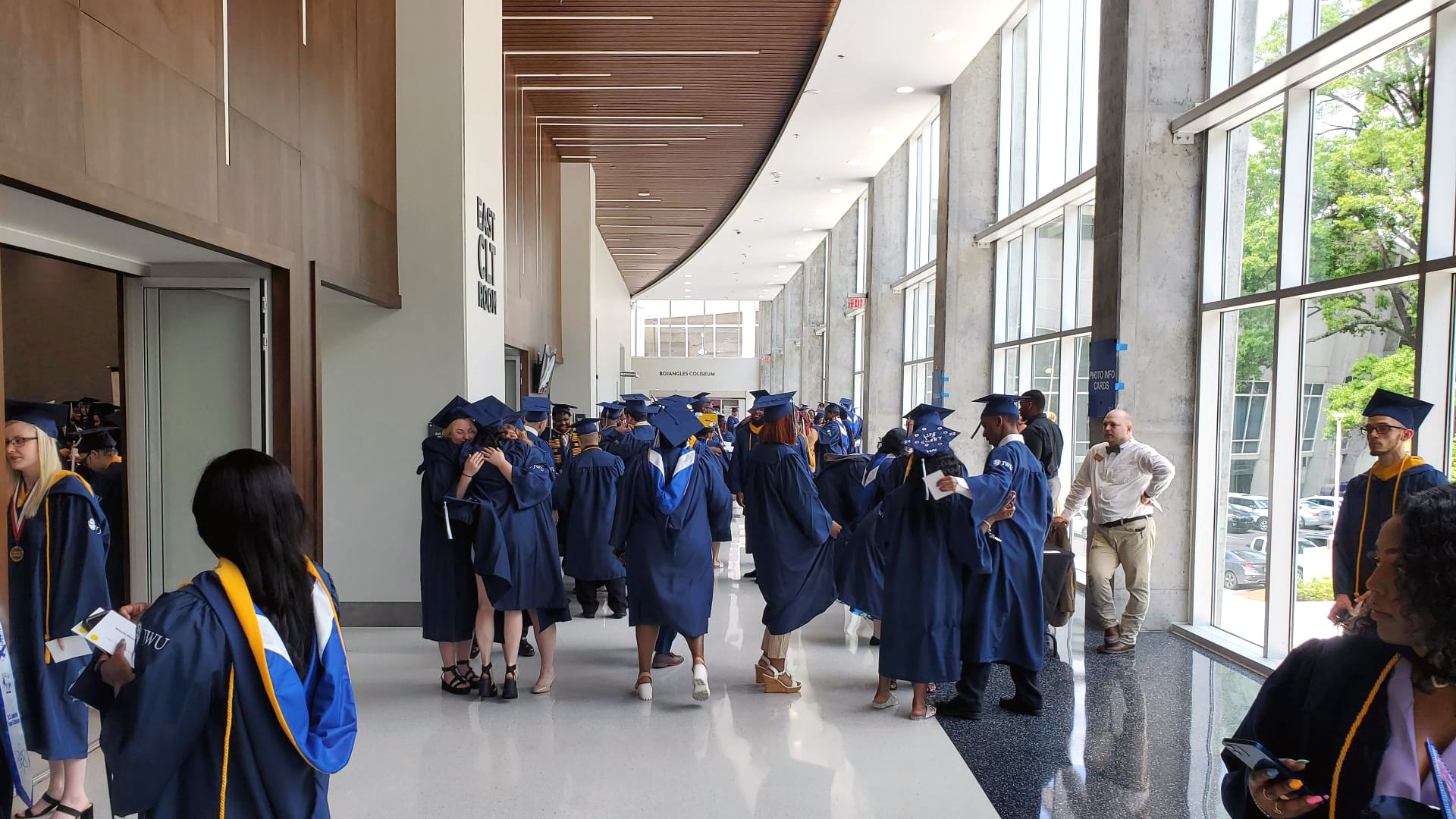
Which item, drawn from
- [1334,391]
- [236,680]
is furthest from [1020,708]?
[236,680]

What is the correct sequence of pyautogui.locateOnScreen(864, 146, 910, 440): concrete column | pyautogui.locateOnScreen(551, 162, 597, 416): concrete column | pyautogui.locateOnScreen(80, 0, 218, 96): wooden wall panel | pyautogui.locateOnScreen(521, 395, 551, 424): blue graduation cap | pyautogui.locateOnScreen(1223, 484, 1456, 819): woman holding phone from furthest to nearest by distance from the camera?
pyautogui.locateOnScreen(864, 146, 910, 440): concrete column → pyautogui.locateOnScreen(551, 162, 597, 416): concrete column → pyautogui.locateOnScreen(521, 395, 551, 424): blue graduation cap → pyautogui.locateOnScreen(80, 0, 218, 96): wooden wall panel → pyautogui.locateOnScreen(1223, 484, 1456, 819): woman holding phone

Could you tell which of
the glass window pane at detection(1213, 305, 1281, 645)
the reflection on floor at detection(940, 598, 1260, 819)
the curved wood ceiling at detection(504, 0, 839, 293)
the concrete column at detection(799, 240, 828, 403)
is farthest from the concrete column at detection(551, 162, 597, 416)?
the reflection on floor at detection(940, 598, 1260, 819)

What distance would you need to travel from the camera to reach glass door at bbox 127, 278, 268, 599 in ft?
15.9

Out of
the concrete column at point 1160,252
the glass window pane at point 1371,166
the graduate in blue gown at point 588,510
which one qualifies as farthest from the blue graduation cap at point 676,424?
the glass window pane at point 1371,166

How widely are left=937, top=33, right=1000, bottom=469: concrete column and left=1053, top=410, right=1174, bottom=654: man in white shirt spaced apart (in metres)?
4.79

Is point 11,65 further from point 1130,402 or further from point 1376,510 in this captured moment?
point 1130,402

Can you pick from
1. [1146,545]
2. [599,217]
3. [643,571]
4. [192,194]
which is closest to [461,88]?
[192,194]

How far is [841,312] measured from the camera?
2094 centimetres

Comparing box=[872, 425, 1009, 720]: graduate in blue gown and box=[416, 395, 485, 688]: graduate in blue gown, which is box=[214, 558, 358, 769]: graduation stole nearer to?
box=[416, 395, 485, 688]: graduate in blue gown

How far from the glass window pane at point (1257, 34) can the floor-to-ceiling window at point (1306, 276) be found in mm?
13

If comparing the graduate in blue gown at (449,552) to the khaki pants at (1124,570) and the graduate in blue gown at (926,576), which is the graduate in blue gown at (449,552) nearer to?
the graduate in blue gown at (926,576)

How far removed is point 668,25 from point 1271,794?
29.7ft

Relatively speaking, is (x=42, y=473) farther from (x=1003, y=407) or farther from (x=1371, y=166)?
(x=1371, y=166)

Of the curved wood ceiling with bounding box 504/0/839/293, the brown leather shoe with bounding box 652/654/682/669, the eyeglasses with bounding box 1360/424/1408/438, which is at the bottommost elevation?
the brown leather shoe with bounding box 652/654/682/669
